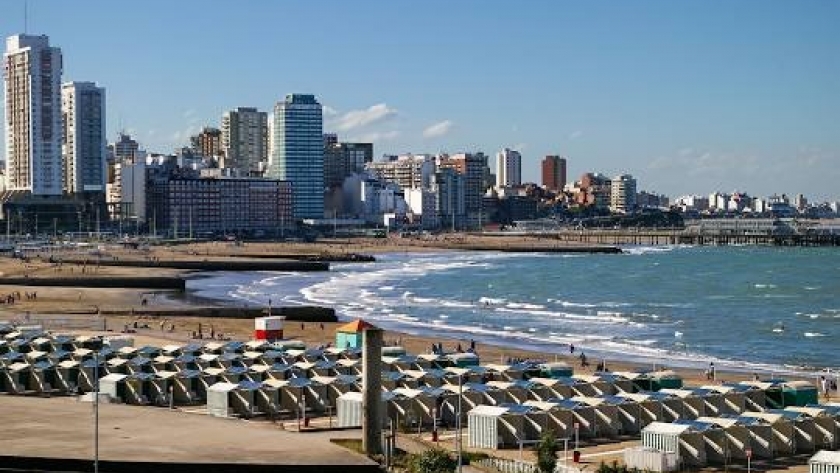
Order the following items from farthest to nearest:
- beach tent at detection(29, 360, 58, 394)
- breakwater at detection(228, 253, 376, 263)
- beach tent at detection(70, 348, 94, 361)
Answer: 1. breakwater at detection(228, 253, 376, 263)
2. beach tent at detection(70, 348, 94, 361)
3. beach tent at detection(29, 360, 58, 394)

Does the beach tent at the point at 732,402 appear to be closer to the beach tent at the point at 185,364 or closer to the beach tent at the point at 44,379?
the beach tent at the point at 185,364

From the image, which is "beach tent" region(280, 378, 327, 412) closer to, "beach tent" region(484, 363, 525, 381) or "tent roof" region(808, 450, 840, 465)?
"beach tent" region(484, 363, 525, 381)

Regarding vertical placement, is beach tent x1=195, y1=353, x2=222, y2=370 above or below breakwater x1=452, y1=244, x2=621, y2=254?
above

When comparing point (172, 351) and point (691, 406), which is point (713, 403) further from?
point (172, 351)

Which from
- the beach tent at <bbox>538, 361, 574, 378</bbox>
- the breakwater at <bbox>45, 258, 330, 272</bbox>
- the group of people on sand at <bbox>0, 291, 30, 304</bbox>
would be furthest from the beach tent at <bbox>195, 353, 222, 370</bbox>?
the breakwater at <bbox>45, 258, 330, 272</bbox>

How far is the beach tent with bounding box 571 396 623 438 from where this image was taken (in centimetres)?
2930

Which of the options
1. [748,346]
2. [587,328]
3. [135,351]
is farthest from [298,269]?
[135,351]

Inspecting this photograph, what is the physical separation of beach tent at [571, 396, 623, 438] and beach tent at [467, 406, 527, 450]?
206 centimetres

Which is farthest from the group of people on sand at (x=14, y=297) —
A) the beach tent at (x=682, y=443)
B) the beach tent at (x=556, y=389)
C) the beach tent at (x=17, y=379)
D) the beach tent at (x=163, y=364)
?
the beach tent at (x=682, y=443)

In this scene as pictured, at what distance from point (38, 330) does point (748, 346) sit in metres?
29.6

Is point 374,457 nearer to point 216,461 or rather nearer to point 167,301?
point 216,461

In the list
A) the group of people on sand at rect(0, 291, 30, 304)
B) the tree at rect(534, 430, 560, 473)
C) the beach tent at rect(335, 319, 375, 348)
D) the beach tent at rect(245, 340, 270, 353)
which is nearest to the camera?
the tree at rect(534, 430, 560, 473)

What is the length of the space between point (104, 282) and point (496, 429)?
2727 inches

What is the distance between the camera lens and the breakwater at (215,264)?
118306 mm
